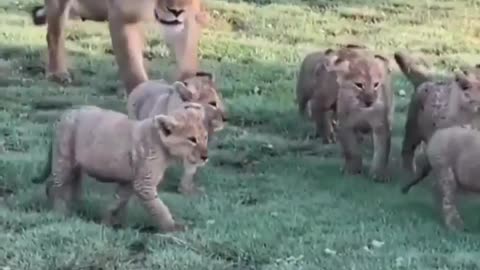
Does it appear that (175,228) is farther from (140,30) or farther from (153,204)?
(140,30)

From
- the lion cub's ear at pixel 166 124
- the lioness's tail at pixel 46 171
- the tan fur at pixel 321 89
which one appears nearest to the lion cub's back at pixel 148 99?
the lioness's tail at pixel 46 171

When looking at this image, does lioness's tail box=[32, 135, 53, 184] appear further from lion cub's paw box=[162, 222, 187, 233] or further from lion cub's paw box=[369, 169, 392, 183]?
lion cub's paw box=[369, 169, 392, 183]

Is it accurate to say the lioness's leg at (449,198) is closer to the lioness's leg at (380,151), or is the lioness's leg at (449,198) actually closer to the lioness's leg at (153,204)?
the lioness's leg at (380,151)

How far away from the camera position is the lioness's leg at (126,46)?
29.1ft

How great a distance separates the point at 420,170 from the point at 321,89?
1.50 m

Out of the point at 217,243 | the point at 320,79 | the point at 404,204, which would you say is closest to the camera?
the point at 217,243

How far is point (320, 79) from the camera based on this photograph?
8062 millimetres

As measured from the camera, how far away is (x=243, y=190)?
269 inches

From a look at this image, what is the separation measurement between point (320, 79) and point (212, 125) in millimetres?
1098

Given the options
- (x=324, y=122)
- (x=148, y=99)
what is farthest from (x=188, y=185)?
(x=324, y=122)

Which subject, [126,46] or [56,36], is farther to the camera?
[56,36]

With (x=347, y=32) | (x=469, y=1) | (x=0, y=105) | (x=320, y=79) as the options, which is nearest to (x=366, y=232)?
(x=320, y=79)

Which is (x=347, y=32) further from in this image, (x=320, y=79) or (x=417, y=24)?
(x=320, y=79)

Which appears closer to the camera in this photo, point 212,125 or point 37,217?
point 37,217
